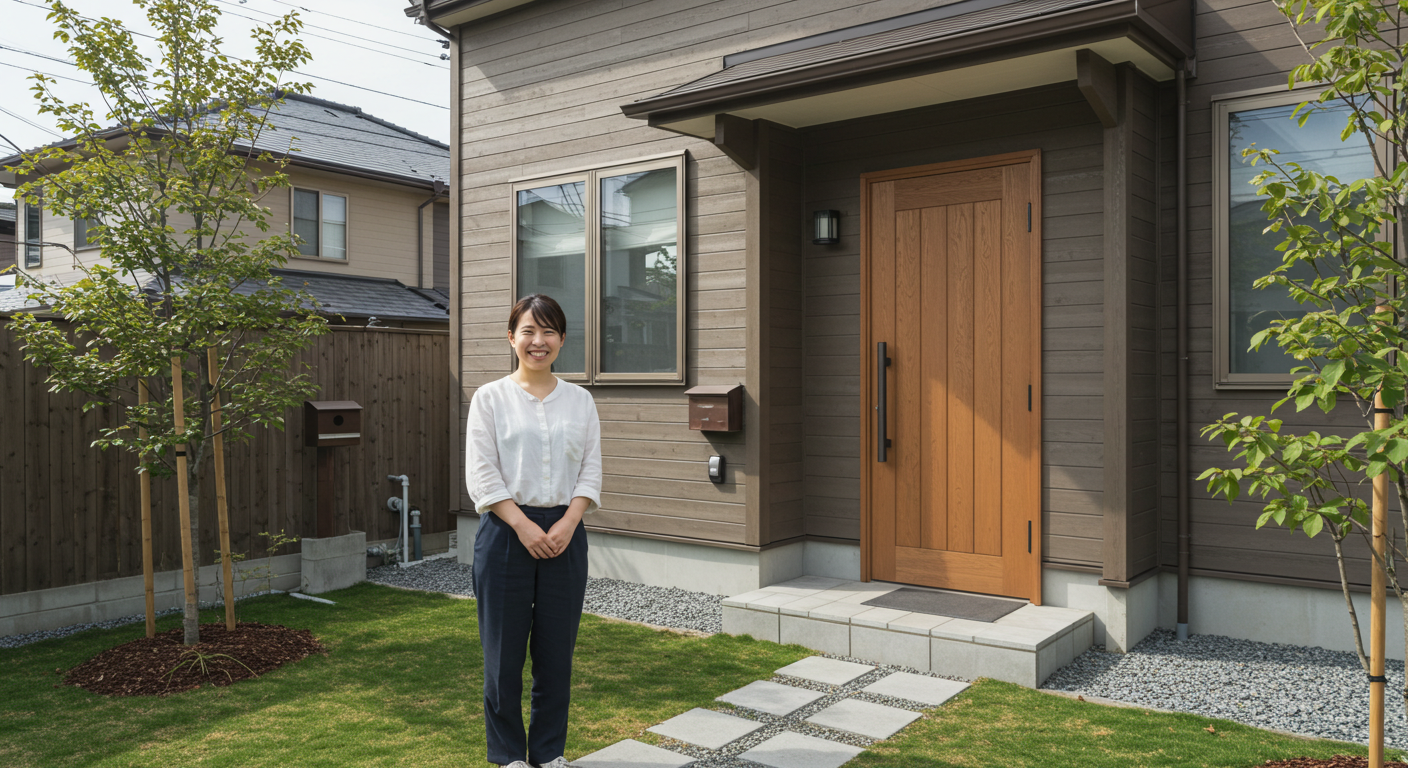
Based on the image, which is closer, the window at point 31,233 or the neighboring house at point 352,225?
the neighboring house at point 352,225

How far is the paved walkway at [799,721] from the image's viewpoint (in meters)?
3.32

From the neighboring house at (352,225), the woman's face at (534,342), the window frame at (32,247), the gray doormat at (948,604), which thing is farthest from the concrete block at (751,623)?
the window frame at (32,247)

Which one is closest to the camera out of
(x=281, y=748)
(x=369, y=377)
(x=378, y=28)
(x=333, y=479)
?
(x=281, y=748)

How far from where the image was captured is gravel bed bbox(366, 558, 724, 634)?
17.8 feet

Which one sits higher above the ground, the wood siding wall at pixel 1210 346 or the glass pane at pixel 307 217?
the glass pane at pixel 307 217

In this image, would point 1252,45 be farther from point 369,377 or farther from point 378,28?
point 378,28

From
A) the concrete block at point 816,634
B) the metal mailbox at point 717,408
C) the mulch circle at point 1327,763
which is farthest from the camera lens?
the metal mailbox at point 717,408

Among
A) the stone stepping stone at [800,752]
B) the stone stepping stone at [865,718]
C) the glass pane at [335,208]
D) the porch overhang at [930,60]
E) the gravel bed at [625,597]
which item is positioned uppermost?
the glass pane at [335,208]

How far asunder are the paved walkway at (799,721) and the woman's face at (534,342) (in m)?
1.38

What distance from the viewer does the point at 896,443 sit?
5.50 metres

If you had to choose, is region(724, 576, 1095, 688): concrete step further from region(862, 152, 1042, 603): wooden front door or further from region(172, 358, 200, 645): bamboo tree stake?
region(172, 358, 200, 645): bamboo tree stake

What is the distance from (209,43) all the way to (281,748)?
3.28 meters

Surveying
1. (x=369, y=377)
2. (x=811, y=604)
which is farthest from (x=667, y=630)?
(x=369, y=377)

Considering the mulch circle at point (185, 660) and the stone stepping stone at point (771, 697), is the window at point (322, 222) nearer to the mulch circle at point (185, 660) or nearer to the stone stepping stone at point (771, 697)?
the mulch circle at point (185, 660)
